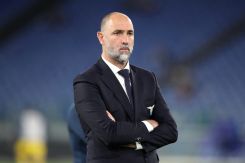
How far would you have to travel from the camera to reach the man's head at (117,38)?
94.7 inches

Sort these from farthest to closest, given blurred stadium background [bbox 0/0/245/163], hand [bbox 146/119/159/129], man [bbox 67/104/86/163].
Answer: blurred stadium background [bbox 0/0/245/163] < man [bbox 67/104/86/163] < hand [bbox 146/119/159/129]

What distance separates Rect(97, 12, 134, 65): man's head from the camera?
241cm

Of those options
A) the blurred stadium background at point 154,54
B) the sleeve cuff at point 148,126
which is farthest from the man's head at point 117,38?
the blurred stadium background at point 154,54

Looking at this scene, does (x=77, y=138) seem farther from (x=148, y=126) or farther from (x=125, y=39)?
(x=125, y=39)

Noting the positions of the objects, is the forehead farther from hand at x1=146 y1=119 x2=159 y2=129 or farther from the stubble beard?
hand at x1=146 y1=119 x2=159 y2=129

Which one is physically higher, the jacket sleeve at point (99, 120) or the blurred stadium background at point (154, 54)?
the blurred stadium background at point (154, 54)

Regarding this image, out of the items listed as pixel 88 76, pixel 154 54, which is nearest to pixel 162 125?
pixel 88 76

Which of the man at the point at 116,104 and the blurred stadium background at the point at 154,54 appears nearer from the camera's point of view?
the man at the point at 116,104

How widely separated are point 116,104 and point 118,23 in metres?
0.32

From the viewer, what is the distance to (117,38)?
7.93 feet

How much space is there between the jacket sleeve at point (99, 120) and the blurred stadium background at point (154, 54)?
26.2 feet

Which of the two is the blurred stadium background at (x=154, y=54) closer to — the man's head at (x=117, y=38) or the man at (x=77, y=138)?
the man at (x=77, y=138)

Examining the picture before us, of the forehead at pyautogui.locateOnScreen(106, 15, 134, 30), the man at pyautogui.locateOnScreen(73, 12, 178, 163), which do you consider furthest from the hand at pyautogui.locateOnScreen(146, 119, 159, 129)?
the forehead at pyautogui.locateOnScreen(106, 15, 134, 30)

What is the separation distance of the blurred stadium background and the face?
26.2 ft
